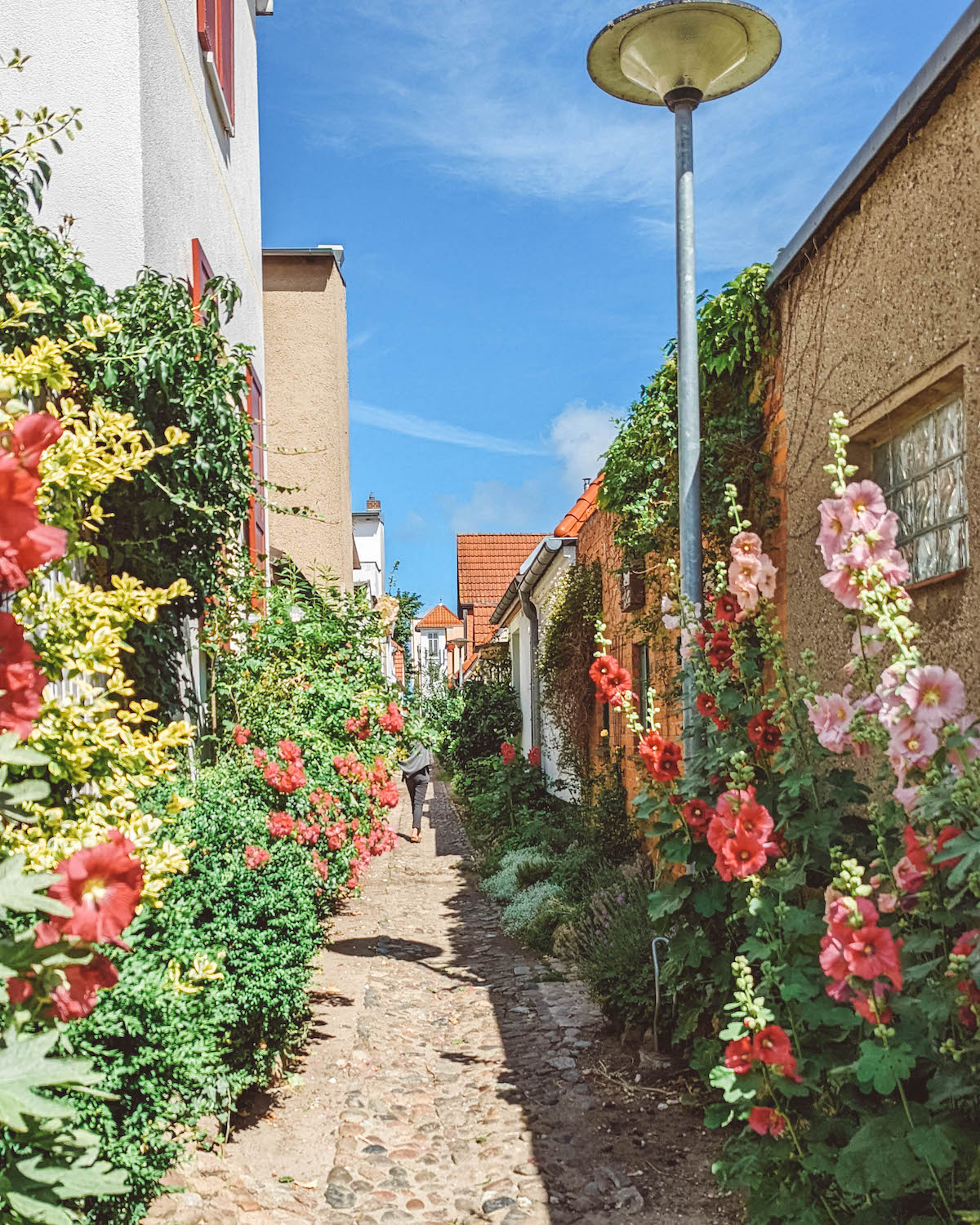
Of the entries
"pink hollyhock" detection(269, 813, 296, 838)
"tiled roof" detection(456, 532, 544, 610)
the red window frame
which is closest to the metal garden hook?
"pink hollyhock" detection(269, 813, 296, 838)

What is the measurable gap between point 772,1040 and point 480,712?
16.0m

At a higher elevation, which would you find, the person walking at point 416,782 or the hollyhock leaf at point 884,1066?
the hollyhock leaf at point 884,1066

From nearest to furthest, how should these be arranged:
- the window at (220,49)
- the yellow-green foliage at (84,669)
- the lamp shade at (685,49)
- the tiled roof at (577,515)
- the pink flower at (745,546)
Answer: the yellow-green foliage at (84,669) → the pink flower at (745,546) → the lamp shade at (685,49) → the window at (220,49) → the tiled roof at (577,515)

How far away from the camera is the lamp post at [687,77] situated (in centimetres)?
429

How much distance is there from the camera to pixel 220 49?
24.9ft

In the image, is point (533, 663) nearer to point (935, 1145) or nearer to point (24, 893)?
point (935, 1145)

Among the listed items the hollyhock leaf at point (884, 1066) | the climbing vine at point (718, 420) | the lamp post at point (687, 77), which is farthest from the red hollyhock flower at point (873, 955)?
the climbing vine at point (718, 420)

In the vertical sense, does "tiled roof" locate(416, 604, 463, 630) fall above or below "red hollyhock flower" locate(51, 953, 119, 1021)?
above

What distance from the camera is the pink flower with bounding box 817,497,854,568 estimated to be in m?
2.66

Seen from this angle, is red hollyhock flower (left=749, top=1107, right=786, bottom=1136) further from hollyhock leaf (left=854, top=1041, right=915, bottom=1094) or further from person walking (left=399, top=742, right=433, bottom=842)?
person walking (left=399, top=742, right=433, bottom=842)

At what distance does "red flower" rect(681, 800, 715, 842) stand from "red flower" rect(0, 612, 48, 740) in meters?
2.52

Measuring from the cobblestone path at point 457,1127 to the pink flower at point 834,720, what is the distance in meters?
1.84

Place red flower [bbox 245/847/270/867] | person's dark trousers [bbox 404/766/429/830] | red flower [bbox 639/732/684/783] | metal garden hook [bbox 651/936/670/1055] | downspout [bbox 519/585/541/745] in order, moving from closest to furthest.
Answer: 1. red flower [bbox 639/732/684/783]
2. red flower [bbox 245/847/270/867]
3. metal garden hook [bbox 651/936/670/1055]
4. downspout [bbox 519/585/541/745]
5. person's dark trousers [bbox 404/766/429/830]

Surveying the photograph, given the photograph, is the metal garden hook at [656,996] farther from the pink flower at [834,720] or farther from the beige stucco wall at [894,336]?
the pink flower at [834,720]
